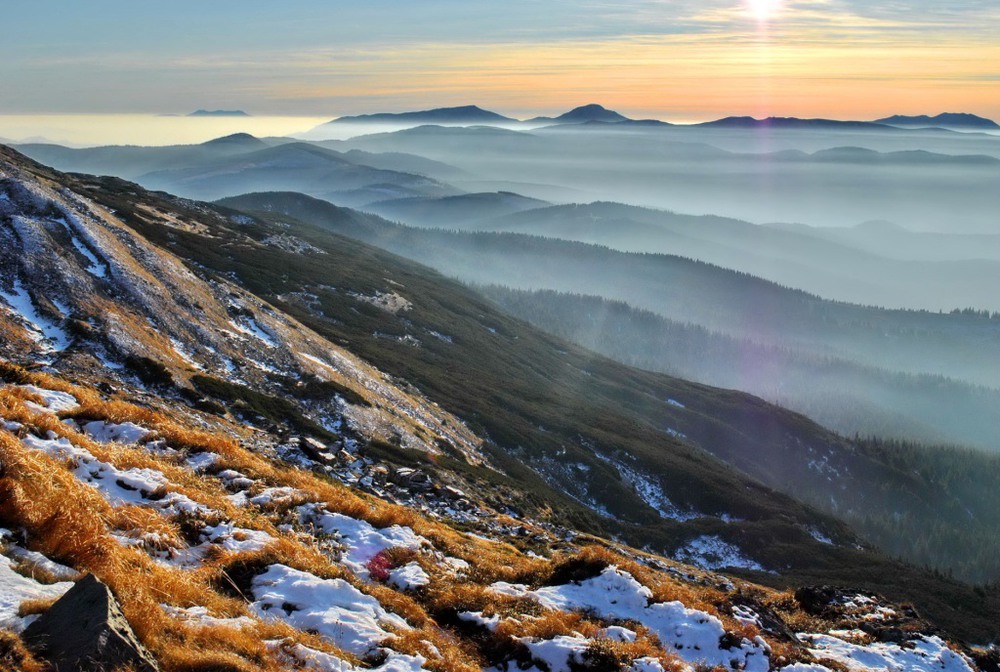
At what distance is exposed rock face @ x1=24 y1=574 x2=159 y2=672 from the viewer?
823 centimetres

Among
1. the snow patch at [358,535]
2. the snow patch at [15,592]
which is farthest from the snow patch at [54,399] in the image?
the snow patch at [15,592]

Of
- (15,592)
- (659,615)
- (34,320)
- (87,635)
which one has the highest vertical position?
(87,635)

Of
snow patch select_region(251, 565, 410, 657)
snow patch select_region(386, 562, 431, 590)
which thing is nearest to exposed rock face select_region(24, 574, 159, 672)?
snow patch select_region(251, 565, 410, 657)

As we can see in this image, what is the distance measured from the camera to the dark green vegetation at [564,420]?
75.5 m

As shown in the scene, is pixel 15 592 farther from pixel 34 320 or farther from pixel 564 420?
pixel 564 420

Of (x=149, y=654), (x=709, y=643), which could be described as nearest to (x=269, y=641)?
(x=149, y=654)

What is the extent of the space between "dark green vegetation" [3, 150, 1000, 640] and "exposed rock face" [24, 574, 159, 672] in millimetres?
43517

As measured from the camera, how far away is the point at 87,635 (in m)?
8.38

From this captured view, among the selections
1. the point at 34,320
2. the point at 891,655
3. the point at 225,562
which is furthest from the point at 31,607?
the point at 34,320

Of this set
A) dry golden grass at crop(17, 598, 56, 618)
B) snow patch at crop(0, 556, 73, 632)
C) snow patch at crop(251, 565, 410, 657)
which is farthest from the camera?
snow patch at crop(251, 565, 410, 657)

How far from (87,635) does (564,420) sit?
3914 inches

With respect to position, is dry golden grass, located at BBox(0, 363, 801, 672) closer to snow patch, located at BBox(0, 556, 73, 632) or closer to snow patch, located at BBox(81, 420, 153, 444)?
snow patch, located at BBox(0, 556, 73, 632)

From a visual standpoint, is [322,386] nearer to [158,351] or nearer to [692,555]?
[158,351]

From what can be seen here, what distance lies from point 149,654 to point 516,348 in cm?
14578
